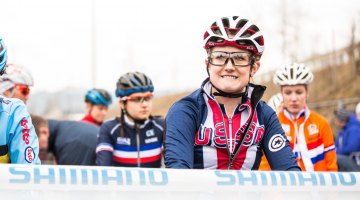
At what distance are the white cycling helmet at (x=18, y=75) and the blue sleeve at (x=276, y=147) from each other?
3287 mm

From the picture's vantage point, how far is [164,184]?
2.81m

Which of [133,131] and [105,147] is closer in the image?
[105,147]

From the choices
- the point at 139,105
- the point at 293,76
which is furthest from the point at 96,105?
the point at 293,76

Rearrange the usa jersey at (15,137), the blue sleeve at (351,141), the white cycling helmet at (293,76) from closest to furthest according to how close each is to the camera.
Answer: the usa jersey at (15,137), the white cycling helmet at (293,76), the blue sleeve at (351,141)

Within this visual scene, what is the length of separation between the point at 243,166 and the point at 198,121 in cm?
42

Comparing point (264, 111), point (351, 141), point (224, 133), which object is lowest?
point (351, 141)

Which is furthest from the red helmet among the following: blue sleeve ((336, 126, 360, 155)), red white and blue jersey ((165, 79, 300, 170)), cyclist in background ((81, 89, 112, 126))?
blue sleeve ((336, 126, 360, 155))

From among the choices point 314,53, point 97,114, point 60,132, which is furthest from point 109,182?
point 314,53

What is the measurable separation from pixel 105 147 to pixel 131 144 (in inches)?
15.0

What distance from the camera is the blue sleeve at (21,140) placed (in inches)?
135

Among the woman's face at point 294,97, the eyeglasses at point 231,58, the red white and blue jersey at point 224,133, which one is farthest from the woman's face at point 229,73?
the woman's face at point 294,97

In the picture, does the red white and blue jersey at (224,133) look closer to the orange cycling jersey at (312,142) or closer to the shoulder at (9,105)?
the shoulder at (9,105)

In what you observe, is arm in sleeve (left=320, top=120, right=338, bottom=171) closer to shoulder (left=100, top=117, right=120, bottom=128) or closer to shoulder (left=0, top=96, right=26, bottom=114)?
shoulder (left=100, top=117, right=120, bottom=128)

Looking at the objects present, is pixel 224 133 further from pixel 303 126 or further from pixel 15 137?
pixel 303 126
